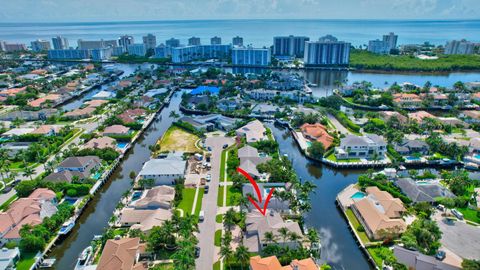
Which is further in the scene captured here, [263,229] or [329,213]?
[329,213]

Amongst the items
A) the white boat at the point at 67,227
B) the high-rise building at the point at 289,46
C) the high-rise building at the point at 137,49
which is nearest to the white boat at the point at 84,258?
the white boat at the point at 67,227

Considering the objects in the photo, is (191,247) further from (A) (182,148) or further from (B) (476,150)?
(B) (476,150)

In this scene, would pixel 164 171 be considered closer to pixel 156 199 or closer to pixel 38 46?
pixel 156 199

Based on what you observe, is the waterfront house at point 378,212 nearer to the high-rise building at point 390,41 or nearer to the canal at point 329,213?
the canal at point 329,213

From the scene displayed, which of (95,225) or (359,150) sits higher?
(359,150)

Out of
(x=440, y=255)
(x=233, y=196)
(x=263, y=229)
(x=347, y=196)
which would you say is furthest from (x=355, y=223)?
(x=233, y=196)

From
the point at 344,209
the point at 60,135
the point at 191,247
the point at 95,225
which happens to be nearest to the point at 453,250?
the point at 344,209
